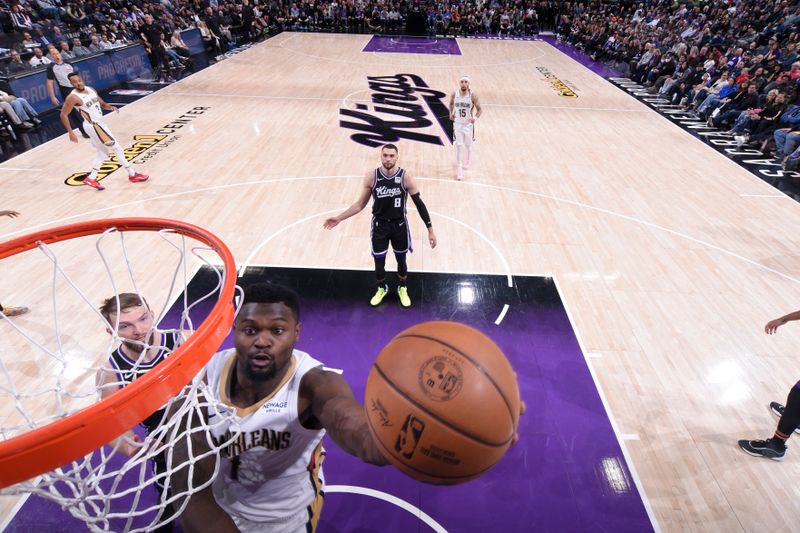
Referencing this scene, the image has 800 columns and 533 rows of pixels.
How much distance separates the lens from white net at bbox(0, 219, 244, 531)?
2023 mm

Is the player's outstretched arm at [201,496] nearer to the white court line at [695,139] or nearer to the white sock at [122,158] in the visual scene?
the white sock at [122,158]

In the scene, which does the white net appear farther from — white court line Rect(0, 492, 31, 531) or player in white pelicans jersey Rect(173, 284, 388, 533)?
white court line Rect(0, 492, 31, 531)

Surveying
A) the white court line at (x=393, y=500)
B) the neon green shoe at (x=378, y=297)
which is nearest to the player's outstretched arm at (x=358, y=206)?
the neon green shoe at (x=378, y=297)

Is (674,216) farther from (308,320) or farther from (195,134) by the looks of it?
(195,134)

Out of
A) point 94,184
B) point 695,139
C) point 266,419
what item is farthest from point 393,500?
point 695,139

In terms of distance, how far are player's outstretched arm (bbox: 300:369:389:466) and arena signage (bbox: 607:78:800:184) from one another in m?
9.85

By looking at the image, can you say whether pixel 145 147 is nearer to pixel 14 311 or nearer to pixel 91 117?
pixel 91 117

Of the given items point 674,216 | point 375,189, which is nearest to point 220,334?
point 375,189

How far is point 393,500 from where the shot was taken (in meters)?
3.26

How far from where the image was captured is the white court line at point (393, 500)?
313cm

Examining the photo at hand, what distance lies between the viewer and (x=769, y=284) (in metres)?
5.71

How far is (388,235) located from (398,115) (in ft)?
24.2

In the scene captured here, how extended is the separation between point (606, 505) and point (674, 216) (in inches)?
212

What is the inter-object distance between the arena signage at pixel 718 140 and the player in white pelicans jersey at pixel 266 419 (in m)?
9.92
